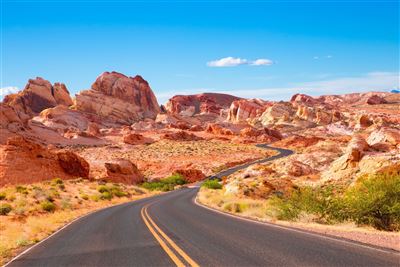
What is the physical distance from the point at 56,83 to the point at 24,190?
133852 mm

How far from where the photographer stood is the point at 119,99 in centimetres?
15688

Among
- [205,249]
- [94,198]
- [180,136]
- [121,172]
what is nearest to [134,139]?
[180,136]

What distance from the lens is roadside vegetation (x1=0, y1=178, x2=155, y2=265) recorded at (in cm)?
1645

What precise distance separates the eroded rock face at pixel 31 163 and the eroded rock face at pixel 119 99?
96.1 m

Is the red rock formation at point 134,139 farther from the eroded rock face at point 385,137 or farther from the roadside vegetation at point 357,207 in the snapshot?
the roadside vegetation at point 357,207

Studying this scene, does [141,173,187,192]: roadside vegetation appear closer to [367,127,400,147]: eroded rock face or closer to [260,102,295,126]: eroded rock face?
[367,127,400,147]: eroded rock face

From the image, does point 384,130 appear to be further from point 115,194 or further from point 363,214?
point 363,214

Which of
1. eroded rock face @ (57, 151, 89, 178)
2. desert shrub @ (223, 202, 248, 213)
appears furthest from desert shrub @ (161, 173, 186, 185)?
desert shrub @ (223, 202, 248, 213)

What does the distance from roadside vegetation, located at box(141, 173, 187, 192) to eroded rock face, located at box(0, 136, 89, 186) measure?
9.92 m

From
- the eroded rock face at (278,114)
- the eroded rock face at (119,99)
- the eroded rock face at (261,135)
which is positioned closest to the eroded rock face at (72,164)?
the eroded rock face at (261,135)

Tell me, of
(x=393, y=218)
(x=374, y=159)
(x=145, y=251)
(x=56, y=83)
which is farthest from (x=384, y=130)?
(x=56, y=83)

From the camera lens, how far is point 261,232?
12555 mm

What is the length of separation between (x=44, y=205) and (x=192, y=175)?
40.7 meters

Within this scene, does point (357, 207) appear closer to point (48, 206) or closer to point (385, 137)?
point (48, 206)
